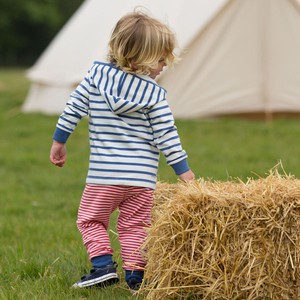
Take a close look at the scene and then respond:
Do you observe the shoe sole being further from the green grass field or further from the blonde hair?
the blonde hair

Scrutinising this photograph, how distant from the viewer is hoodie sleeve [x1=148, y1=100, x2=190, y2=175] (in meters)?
4.33

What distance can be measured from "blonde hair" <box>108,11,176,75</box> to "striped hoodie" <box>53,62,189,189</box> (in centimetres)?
7

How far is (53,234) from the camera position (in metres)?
6.25

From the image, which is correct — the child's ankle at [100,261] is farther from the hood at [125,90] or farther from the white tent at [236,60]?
the white tent at [236,60]

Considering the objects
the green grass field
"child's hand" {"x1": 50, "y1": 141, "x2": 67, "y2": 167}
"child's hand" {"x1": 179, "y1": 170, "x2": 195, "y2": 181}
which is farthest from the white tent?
"child's hand" {"x1": 179, "y1": 170, "x2": 195, "y2": 181}

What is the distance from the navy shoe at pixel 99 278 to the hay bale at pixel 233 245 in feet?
1.27

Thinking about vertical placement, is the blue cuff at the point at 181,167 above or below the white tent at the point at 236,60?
above

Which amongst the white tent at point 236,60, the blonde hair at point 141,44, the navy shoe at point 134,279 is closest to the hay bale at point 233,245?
the navy shoe at point 134,279

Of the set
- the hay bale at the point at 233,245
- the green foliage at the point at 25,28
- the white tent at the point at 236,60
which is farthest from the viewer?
the green foliage at the point at 25,28

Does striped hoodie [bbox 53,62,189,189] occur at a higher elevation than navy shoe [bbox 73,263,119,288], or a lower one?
higher

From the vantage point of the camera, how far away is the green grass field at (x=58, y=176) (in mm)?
4680

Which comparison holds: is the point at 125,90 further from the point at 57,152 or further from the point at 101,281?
the point at 101,281

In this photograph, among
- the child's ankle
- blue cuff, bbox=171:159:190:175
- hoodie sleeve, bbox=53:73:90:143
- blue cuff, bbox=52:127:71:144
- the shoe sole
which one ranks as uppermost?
hoodie sleeve, bbox=53:73:90:143

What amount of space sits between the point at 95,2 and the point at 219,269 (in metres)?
11.5
